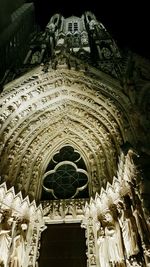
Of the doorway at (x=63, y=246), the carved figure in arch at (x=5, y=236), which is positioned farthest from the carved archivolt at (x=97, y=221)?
the doorway at (x=63, y=246)

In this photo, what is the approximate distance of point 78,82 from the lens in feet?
28.8

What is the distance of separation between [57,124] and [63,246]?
388cm

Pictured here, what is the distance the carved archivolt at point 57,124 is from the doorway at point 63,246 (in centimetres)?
100

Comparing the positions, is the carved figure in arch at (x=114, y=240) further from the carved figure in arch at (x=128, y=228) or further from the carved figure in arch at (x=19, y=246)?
the carved figure in arch at (x=19, y=246)

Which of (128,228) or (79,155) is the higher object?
(79,155)

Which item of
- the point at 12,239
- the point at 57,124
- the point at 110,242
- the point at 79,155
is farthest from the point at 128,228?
the point at 57,124

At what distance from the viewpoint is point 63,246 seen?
21.5 ft

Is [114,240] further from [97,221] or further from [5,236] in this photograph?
[5,236]

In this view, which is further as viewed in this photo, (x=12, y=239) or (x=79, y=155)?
(x=79, y=155)

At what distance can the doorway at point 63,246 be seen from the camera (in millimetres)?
6254

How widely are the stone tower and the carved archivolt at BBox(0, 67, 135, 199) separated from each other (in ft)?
0.10

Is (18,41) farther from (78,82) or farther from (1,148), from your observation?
(1,148)

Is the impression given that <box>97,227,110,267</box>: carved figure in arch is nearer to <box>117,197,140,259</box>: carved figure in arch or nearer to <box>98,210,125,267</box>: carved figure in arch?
<box>98,210,125,267</box>: carved figure in arch

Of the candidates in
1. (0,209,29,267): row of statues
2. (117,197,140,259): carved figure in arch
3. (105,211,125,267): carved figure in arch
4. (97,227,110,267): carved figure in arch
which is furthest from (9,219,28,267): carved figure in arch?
(117,197,140,259): carved figure in arch
